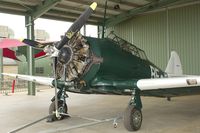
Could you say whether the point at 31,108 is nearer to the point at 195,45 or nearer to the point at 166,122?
the point at 166,122

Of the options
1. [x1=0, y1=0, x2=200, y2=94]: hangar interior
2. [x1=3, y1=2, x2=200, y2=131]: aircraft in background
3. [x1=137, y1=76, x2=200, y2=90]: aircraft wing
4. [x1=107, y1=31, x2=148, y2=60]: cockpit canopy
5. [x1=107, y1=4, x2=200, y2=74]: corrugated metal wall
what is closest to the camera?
[x1=137, y1=76, x2=200, y2=90]: aircraft wing

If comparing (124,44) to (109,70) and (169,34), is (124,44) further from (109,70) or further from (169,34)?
(169,34)

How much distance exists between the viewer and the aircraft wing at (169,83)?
5.63 metres

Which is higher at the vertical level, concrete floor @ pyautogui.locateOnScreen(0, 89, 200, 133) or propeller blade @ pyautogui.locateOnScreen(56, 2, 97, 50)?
propeller blade @ pyautogui.locateOnScreen(56, 2, 97, 50)

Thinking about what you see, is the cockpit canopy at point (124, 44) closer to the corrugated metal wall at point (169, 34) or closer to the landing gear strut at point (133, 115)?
the landing gear strut at point (133, 115)

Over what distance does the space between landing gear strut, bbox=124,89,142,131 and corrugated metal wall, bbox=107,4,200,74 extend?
31.7ft

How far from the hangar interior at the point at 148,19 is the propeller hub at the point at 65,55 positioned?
6.71 m

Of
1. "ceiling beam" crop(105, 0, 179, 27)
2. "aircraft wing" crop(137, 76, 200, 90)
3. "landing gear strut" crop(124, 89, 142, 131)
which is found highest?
"ceiling beam" crop(105, 0, 179, 27)

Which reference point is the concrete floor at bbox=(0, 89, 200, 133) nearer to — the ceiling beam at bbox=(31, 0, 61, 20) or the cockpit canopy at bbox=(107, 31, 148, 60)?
the cockpit canopy at bbox=(107, 31, 148, 60)

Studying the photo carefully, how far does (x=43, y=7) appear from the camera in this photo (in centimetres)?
1298

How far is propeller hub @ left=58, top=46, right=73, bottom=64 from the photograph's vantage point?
20.2ft

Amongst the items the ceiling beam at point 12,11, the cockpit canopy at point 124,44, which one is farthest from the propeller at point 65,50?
the ceiling beam at point 12,11

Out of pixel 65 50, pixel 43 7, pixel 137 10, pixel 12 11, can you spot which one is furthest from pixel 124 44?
pixel 137 10

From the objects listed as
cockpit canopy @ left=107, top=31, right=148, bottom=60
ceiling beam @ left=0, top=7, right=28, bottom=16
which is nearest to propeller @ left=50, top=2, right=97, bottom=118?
cockpit canopy @ left=107, top=31, right=148, bottom=60
